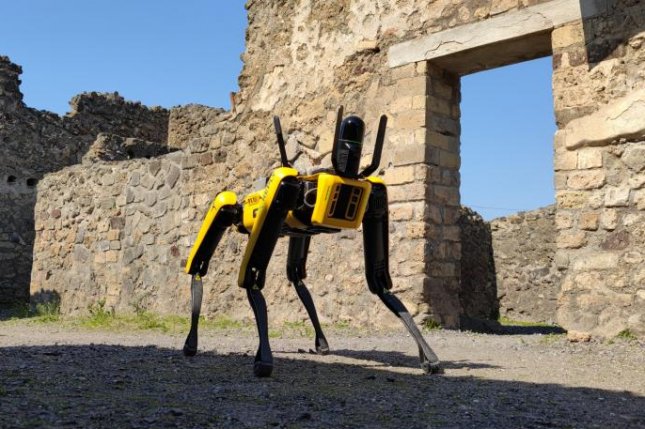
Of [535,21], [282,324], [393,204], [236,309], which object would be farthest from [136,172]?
[535,21]

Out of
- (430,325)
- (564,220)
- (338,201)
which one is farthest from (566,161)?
(338,201)

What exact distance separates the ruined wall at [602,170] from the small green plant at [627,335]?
22mm

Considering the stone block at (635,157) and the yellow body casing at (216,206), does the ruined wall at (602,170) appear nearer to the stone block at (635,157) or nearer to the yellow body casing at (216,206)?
the stone block at (635,157)

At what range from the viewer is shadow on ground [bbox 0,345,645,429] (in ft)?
7.65

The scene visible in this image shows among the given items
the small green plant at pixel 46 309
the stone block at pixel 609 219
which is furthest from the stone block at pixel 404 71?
the small green plant at pixel 46 309

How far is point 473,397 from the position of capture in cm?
283

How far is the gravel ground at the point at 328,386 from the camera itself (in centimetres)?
237

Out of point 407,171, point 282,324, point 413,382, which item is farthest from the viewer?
point 282,324

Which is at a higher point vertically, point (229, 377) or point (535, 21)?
point (535, 21)

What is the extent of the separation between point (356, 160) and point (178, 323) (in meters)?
4.01

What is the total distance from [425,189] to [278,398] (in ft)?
11.1

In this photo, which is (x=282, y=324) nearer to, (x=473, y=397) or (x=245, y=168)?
(x=245, y=168)

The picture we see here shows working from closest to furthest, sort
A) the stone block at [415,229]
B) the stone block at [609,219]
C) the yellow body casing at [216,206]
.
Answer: the yellow body casing at [216,206]
the stone block at [609,219]
the stone block at [415,229]

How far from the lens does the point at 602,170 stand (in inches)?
192
